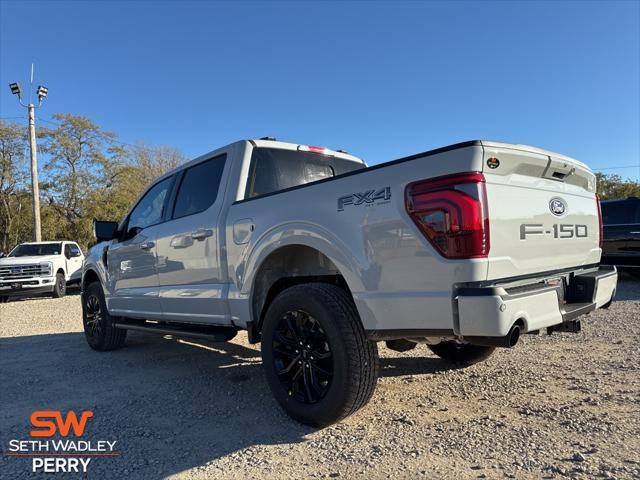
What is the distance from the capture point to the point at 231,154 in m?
4.24

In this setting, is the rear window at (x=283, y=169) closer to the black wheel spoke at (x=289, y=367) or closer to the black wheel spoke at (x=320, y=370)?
the black wheel spoke at (x=289, y=367)

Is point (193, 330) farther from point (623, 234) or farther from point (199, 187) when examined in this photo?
point (623, 234)

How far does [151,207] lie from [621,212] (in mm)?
9628

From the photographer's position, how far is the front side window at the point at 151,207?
510cm

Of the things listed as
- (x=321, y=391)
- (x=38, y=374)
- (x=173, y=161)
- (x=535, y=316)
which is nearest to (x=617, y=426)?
(x=535, y=316)

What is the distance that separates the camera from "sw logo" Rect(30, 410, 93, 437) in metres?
3.35

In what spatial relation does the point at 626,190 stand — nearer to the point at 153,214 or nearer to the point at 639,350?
the point at 639,350

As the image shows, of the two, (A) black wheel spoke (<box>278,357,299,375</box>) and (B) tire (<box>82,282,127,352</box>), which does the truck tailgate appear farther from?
(B) tire (<box>82,282,127,352</box>)

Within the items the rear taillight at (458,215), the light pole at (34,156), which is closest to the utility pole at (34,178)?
the light pole at (34,156)

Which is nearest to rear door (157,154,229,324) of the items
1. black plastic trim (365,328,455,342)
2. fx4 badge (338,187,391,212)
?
fx4 badge (338,187,391,212)

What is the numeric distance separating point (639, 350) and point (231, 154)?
4525 millimetres

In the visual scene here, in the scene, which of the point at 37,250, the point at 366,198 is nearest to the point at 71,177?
the point at 37,250

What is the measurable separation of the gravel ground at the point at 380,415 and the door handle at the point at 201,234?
1370 millimetres

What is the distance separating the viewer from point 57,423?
3512 mm
